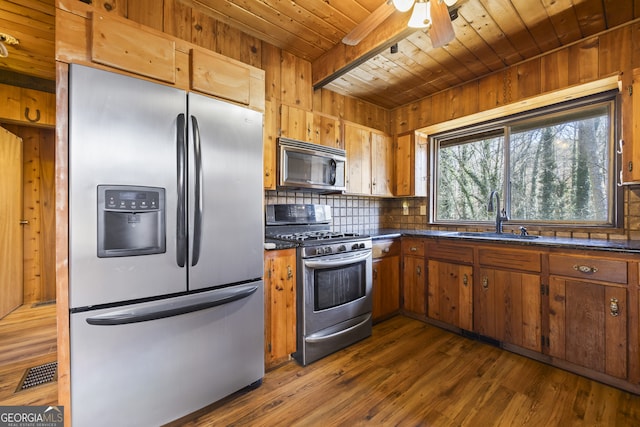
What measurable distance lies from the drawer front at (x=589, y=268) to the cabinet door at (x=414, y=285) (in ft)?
3.64

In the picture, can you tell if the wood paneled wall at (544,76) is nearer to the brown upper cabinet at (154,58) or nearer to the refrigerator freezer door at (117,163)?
the brown upper cabinet at (154,58)

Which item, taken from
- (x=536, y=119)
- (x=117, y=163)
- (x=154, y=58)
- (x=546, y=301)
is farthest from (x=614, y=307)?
(x=154, y=58)

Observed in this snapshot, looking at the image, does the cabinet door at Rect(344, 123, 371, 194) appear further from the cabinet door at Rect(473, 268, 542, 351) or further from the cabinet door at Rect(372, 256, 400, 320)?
the cabinet door at Rect(473, 268, 542, 351)

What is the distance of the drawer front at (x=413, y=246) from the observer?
289cm

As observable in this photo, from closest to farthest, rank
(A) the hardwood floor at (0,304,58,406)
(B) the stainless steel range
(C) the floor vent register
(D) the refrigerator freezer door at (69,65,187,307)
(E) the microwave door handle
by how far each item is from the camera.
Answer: (D) the refrigerator freezer door at (69,65,187,307) < (A) the hardwood floor at (0,304,58,406) < (C) the floor vent register < (B) the stainless steel range < (E) the microwave door handle

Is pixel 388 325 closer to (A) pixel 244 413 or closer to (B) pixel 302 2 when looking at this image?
(A) pixel 244 413

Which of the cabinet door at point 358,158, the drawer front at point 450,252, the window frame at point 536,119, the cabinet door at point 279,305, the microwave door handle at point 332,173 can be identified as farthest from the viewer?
the cabinet door at point 358,158

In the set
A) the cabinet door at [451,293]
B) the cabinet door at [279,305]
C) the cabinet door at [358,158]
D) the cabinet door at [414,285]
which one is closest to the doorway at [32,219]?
the cabinet door at [279,305]

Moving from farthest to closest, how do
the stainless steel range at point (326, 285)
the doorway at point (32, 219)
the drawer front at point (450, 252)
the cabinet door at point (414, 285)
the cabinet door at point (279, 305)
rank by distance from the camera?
the doorway at point (32, 219) < the cabinet door at point (414, 285) < the drawer front at point (450, 252) < the stainless steel range at point (326, 285) < the cabinet door at point (279, 305)

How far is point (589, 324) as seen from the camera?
6.15ft

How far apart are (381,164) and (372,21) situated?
1956 mm

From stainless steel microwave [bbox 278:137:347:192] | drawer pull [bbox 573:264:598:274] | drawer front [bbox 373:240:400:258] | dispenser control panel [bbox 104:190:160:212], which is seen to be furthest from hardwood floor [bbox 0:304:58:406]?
drawer pull [bbox 573:264:598:274]

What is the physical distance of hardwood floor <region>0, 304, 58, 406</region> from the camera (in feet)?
5.60

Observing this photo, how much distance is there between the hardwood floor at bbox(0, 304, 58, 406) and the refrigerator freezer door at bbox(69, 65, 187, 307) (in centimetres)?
113
